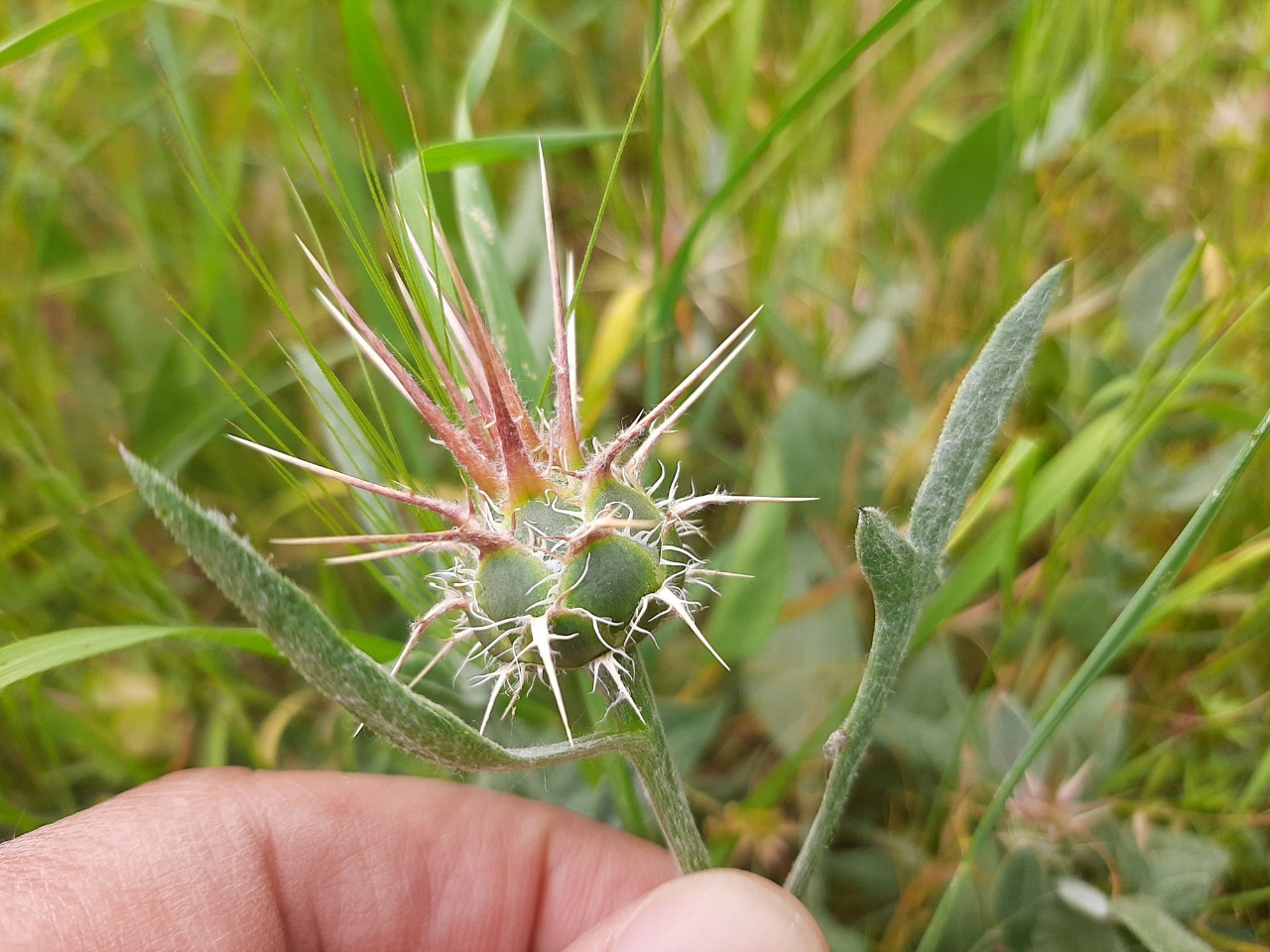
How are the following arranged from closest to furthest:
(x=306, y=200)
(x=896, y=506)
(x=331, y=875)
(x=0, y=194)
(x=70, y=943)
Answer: (x=70, y=943), (x=331, y=875), (x=896, y=506), (x=0, y=194), (x=306, y=200)

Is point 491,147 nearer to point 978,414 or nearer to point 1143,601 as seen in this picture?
point 978,414

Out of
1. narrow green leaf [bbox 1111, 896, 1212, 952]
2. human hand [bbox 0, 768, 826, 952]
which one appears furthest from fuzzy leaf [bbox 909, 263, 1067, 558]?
narrow green leaf [bbox 1111, 896, 1212, 952]

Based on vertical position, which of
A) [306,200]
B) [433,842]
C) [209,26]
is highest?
[209,26]

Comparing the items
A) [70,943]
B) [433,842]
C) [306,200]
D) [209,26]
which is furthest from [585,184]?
[70,943]

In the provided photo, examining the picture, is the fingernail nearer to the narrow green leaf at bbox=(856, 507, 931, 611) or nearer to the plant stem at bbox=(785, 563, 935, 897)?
the plant stem at bbox=(785, 563, 935, 897)

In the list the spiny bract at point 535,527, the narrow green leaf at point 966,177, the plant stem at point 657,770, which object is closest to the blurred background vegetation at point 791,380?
the narrow green leaf at point 966,177

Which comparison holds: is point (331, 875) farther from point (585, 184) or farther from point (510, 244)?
point (585, 184)

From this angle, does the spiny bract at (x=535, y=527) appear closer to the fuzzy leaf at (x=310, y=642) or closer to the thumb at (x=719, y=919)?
the fuzzy leaf at (x=310, y=642)
